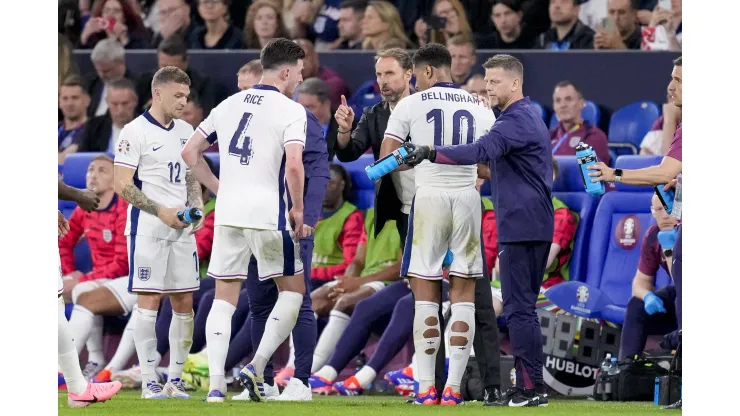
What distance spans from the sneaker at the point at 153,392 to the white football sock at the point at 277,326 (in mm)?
934

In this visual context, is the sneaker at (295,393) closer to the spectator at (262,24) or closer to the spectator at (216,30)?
the spectator at (262,24)

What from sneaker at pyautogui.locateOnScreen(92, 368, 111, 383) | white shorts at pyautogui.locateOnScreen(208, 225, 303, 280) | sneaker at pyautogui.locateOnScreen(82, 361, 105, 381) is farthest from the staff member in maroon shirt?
sneaker at pyautogui.locateOnScreen(82, 361, 105, 381)

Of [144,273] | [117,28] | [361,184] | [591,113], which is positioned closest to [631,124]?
[591,113]

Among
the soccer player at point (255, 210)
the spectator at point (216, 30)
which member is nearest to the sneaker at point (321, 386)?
the soccer player at point (255, 210)

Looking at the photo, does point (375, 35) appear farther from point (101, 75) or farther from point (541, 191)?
point (541, 191)

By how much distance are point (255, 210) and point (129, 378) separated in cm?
271

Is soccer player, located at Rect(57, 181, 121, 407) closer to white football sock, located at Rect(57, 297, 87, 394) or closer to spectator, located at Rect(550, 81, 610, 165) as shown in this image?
white football sock, located at Rect(57, 297, 87, 394)

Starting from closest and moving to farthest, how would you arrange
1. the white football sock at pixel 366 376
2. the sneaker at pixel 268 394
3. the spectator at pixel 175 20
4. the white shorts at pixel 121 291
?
the sneaker at pixel 268 394 < the white football sock at pixel 366 376 < the white shorts at pixel 121 291 < the spectator at pixel 175 20

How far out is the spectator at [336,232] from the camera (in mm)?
9758

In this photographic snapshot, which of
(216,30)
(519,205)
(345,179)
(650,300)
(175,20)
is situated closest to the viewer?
(519,205)

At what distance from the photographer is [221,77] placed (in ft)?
40.6

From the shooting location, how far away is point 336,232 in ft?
32.2

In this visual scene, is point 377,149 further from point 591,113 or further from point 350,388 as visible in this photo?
point 591,113
